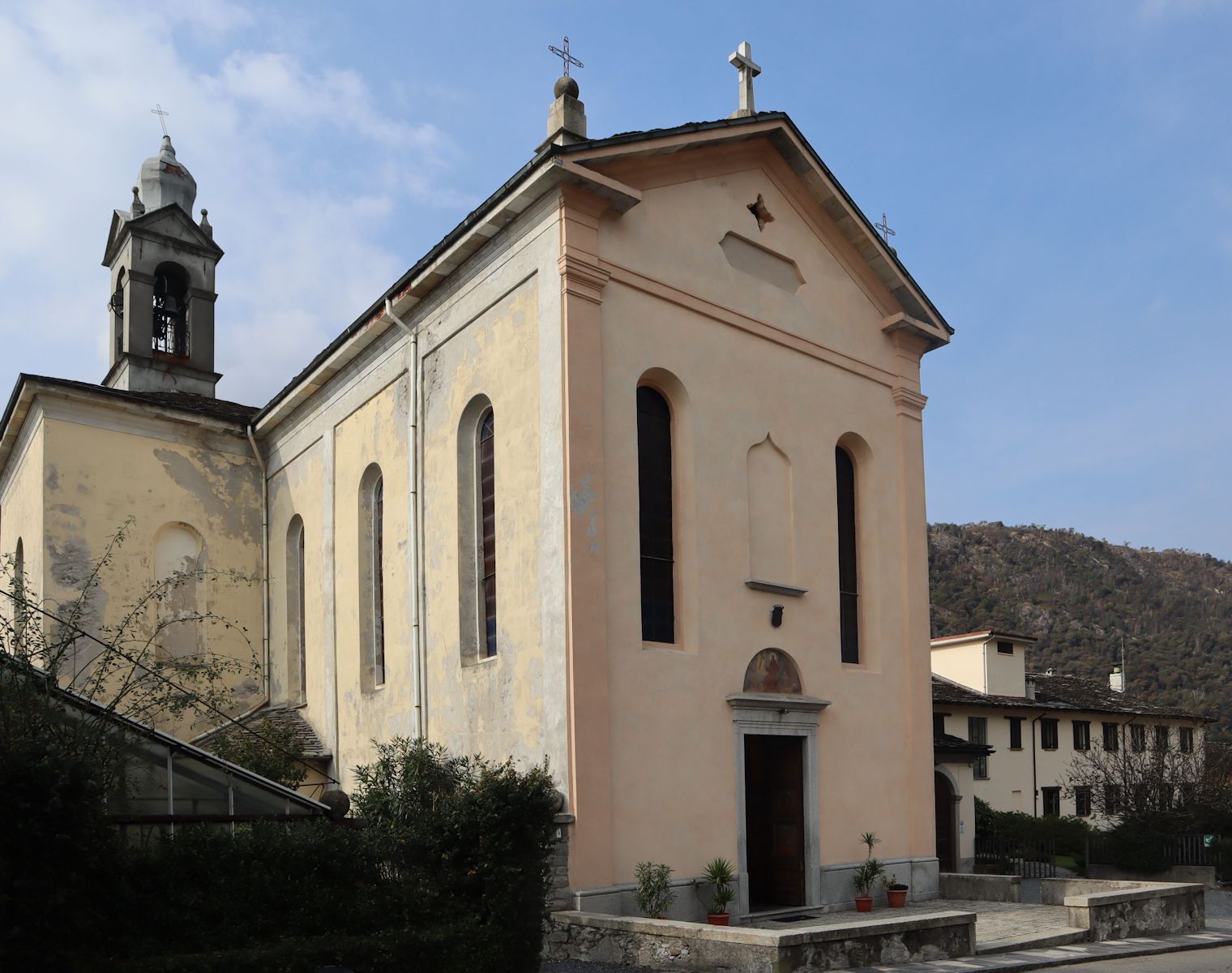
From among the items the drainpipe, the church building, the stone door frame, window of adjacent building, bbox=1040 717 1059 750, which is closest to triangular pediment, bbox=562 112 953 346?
the church building

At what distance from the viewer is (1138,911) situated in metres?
15.2

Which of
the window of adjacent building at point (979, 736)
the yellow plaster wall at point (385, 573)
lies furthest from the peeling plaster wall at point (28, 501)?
the window of adjacent building at point (979, 736)

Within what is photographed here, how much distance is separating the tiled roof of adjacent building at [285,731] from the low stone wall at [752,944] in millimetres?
8161

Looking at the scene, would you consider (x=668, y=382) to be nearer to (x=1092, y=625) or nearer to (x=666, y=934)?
(x=666, y=934)

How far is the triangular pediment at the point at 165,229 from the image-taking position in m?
26.2

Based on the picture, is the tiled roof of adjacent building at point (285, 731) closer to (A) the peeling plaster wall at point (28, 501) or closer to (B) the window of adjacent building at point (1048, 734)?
(A) the peeling plaster wall at point (28, 501)

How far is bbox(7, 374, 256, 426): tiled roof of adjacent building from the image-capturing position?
69.6 feet

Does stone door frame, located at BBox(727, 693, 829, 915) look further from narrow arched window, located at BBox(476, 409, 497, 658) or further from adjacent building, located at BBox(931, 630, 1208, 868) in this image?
adjacent building, located at BBox(931, 630, 1208, 868)

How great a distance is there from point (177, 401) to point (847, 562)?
14.3 metres

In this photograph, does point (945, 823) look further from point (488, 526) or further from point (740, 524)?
point (488, 526)

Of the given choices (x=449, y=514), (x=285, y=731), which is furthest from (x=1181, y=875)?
(x=449, y=514)

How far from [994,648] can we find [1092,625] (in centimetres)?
4016

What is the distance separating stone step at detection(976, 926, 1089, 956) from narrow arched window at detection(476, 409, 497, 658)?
7031 mm

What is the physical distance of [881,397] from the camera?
63.2ft
